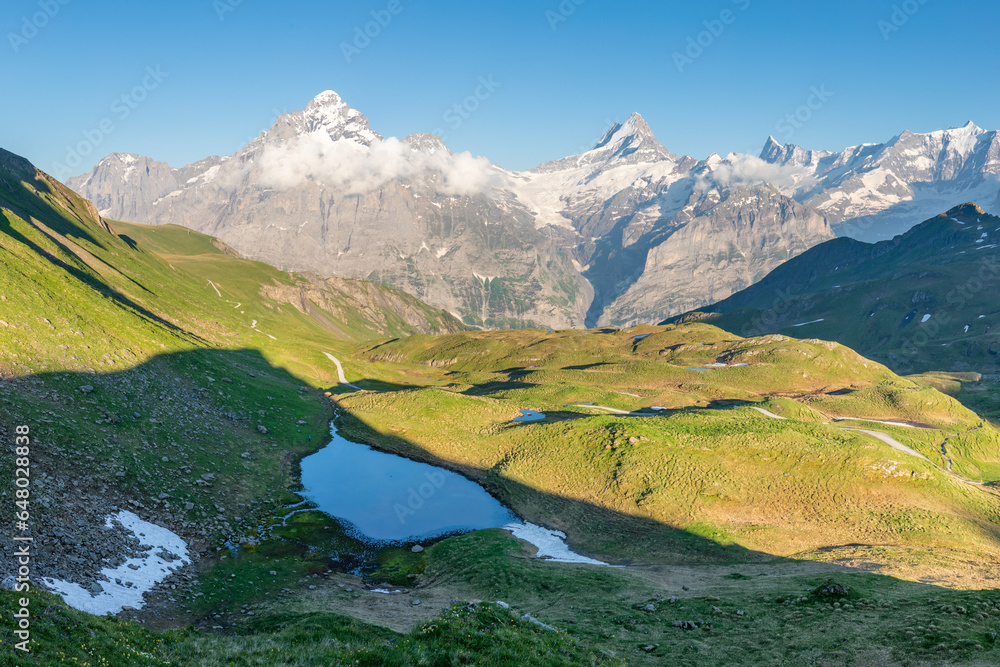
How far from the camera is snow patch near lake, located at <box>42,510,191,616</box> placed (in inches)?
1077

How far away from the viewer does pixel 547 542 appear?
53.6m

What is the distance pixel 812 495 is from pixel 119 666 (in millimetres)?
63926

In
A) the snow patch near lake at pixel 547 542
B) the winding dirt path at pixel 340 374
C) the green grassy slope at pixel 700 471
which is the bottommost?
the snow patch near lake at pixel 547 542

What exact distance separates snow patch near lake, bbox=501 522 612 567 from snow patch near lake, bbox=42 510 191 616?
29.7m

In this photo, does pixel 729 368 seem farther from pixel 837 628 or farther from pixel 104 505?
pixel 104 505

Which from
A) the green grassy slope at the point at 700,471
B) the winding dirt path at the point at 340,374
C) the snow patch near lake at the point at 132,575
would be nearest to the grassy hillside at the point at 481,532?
the green grassy slope at the point at 700,471

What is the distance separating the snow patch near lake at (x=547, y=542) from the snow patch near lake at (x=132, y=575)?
Answer: 29711mm

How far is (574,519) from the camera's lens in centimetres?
5894

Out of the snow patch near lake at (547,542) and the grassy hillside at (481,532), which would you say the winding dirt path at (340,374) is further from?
the snow patch near lake at (547,542)

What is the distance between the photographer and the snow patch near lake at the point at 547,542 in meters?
49.3

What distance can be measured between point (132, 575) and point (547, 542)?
116 feet

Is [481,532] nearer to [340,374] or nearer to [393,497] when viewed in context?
[393,497]

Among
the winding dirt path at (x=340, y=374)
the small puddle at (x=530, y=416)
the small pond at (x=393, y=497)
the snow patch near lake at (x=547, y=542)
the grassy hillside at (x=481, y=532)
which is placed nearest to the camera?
the grassy hillside at (x=481, y=532)

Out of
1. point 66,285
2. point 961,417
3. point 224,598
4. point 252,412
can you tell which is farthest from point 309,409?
point 961,417
